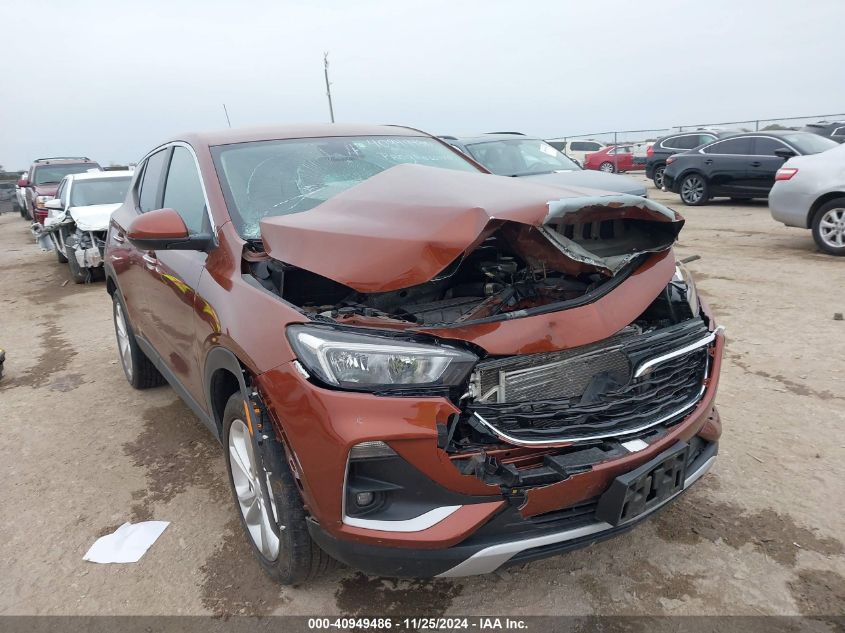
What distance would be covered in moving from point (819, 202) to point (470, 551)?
7.64 metres

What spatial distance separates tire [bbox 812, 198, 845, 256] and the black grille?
6.37m

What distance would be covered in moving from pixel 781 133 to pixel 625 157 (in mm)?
13115

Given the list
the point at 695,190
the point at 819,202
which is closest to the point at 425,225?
the point at 819,202

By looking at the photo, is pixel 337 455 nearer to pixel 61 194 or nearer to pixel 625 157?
pixel 61 194

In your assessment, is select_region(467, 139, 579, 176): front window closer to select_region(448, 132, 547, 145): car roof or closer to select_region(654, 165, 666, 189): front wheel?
select_region(448, 132, 547, 145): car roof

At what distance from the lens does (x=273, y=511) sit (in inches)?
85.0

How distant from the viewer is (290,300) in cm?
226

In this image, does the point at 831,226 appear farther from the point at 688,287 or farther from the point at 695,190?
the point at 695,190

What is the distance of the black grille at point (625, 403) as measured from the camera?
1.94 m

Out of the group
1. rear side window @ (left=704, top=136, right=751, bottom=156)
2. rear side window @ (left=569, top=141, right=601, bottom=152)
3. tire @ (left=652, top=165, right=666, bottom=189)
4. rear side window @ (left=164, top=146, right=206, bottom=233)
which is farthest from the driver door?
rear side window @ (left=569, top=141, right=601, bottom=152)

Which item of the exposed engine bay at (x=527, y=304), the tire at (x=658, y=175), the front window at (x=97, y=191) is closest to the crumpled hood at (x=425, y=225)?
the exposed engine bay at (x=527, y=304)

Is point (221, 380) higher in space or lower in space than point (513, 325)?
lower

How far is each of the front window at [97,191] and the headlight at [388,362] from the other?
349 inches

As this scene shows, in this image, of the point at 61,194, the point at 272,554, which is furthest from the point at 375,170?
the point at 61,194
